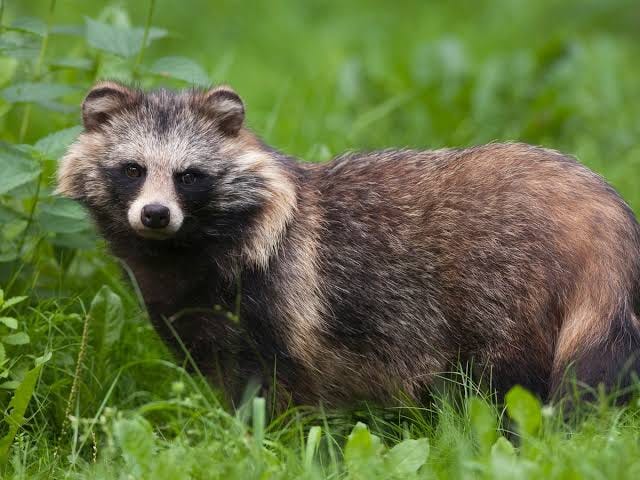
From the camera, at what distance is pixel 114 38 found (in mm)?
5551

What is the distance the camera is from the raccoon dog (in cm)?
473

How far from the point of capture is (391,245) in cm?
498

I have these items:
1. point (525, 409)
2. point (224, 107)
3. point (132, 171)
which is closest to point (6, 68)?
point (132, 171)

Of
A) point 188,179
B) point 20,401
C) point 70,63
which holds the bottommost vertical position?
point 20,401

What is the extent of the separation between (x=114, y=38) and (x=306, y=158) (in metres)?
1.44

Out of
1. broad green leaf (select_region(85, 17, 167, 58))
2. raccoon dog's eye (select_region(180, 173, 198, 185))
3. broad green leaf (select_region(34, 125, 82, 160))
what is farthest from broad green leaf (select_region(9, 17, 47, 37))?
raccoon dog's eye (select_region(180, 173, 198, 185))

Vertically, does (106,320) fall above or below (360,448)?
below

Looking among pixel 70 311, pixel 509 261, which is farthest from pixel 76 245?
pixel 509 261

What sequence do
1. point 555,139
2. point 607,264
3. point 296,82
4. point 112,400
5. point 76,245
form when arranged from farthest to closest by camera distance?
1. point 296,82
2. point 555,139
3. point 76,245
4. point 112,400
5. point 607,264

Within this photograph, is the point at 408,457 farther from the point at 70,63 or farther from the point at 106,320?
the point at 70,63

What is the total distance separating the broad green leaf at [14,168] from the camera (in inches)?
204

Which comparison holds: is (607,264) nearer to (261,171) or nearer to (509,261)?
(509,261)

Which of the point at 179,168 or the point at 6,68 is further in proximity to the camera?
the point at 6,68

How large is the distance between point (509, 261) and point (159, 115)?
5.41 ft
